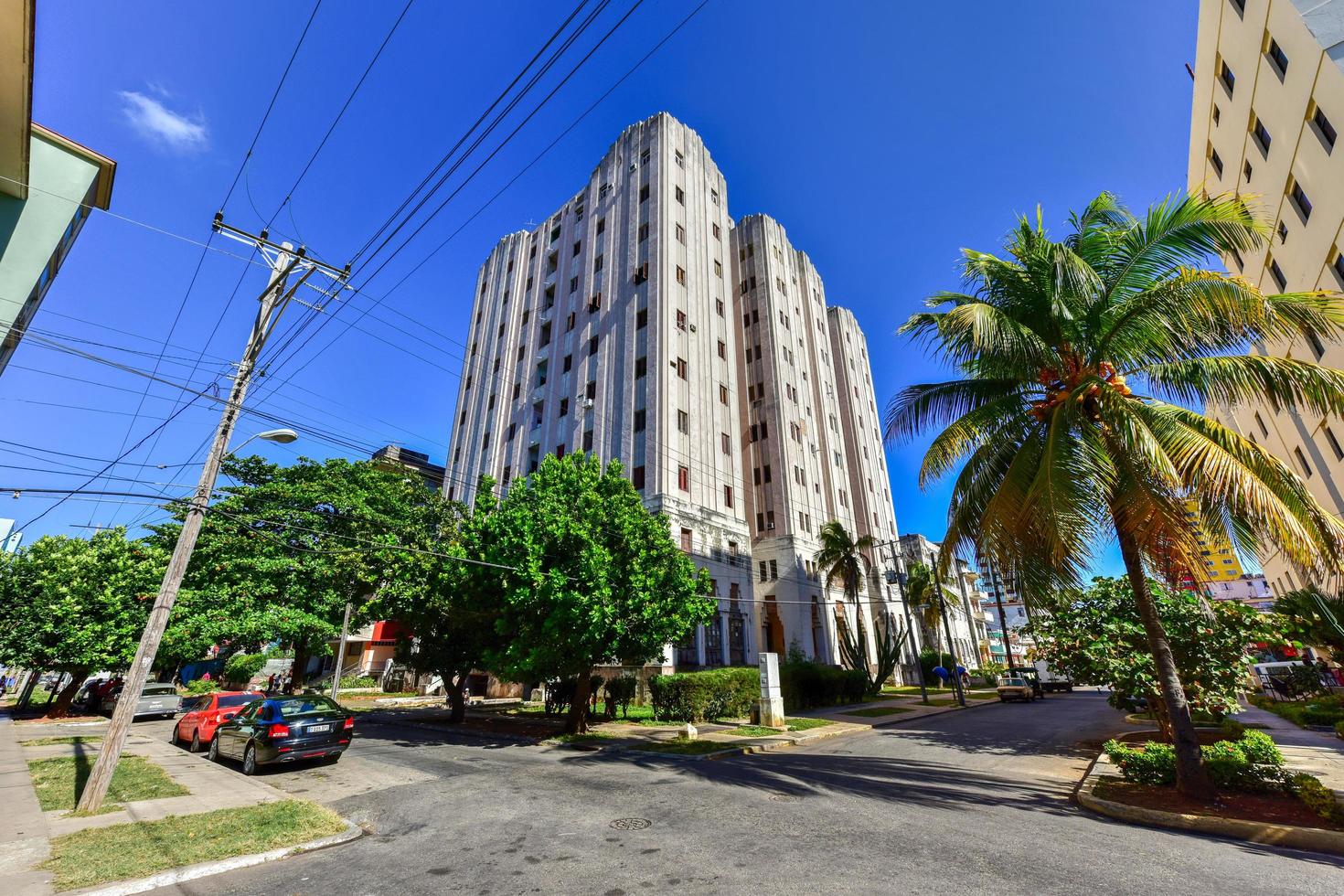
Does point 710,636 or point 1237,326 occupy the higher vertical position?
point 1237,326

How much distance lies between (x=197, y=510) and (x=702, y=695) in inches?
691

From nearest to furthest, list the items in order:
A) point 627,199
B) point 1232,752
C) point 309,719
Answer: point 1232,752 < point 309,719 < point 627,199

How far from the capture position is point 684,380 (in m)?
35.2

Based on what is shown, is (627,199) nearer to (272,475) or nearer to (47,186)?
(272,475)

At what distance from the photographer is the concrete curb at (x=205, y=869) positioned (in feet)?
18.6

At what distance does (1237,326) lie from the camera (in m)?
9.19

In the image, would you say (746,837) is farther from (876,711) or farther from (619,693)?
(876,711)

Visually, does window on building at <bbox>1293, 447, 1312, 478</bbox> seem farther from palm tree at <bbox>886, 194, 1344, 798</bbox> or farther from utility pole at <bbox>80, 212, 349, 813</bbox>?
utility pole at <bbox>80, 212, 349, 813</bbox>

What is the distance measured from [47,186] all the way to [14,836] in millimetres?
12191

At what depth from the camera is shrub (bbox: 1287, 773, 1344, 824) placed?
23.3 feet

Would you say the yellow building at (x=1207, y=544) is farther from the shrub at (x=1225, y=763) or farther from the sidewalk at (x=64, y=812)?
the sidewalk at (x=64, y=812)

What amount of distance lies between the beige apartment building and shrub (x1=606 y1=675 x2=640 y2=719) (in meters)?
21.0

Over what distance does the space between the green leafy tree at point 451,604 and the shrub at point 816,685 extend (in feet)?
46.8

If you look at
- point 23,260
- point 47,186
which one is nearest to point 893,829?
point 23,260
